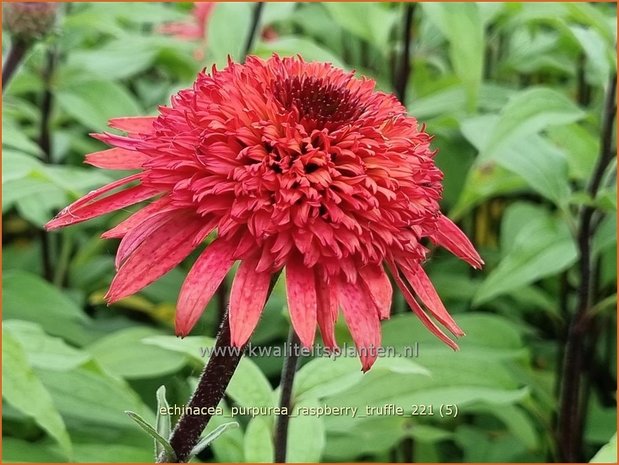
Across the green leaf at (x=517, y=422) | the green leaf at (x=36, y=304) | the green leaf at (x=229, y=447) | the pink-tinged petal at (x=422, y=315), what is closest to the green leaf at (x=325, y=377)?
the green leaf at (x=229, y=447)

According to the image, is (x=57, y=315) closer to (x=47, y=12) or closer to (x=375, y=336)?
(x=47, y=12)

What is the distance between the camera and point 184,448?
67cm

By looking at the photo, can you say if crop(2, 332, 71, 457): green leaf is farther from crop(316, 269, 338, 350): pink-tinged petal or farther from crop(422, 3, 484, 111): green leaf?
crop(422, 3, 484, 111): green leaf

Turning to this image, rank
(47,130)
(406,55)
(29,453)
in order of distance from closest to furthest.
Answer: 1. (29,453)
2. (406,55)
3. (47,130)

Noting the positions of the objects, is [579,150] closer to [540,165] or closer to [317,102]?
[540,165]

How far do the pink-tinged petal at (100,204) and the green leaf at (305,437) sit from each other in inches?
13.0

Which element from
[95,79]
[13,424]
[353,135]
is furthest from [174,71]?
[353,135]

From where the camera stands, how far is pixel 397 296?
134 cm

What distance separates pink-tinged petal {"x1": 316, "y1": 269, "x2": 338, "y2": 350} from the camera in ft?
1.89

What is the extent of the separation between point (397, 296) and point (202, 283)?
2.63 feet

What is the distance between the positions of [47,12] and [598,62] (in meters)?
0.77

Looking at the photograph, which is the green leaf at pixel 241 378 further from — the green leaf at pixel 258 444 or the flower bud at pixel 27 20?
the flower bud at pixel 27 20

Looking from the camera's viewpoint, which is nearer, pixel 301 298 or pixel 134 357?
pixel 301 298

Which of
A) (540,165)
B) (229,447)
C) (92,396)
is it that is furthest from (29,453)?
(540,165)
